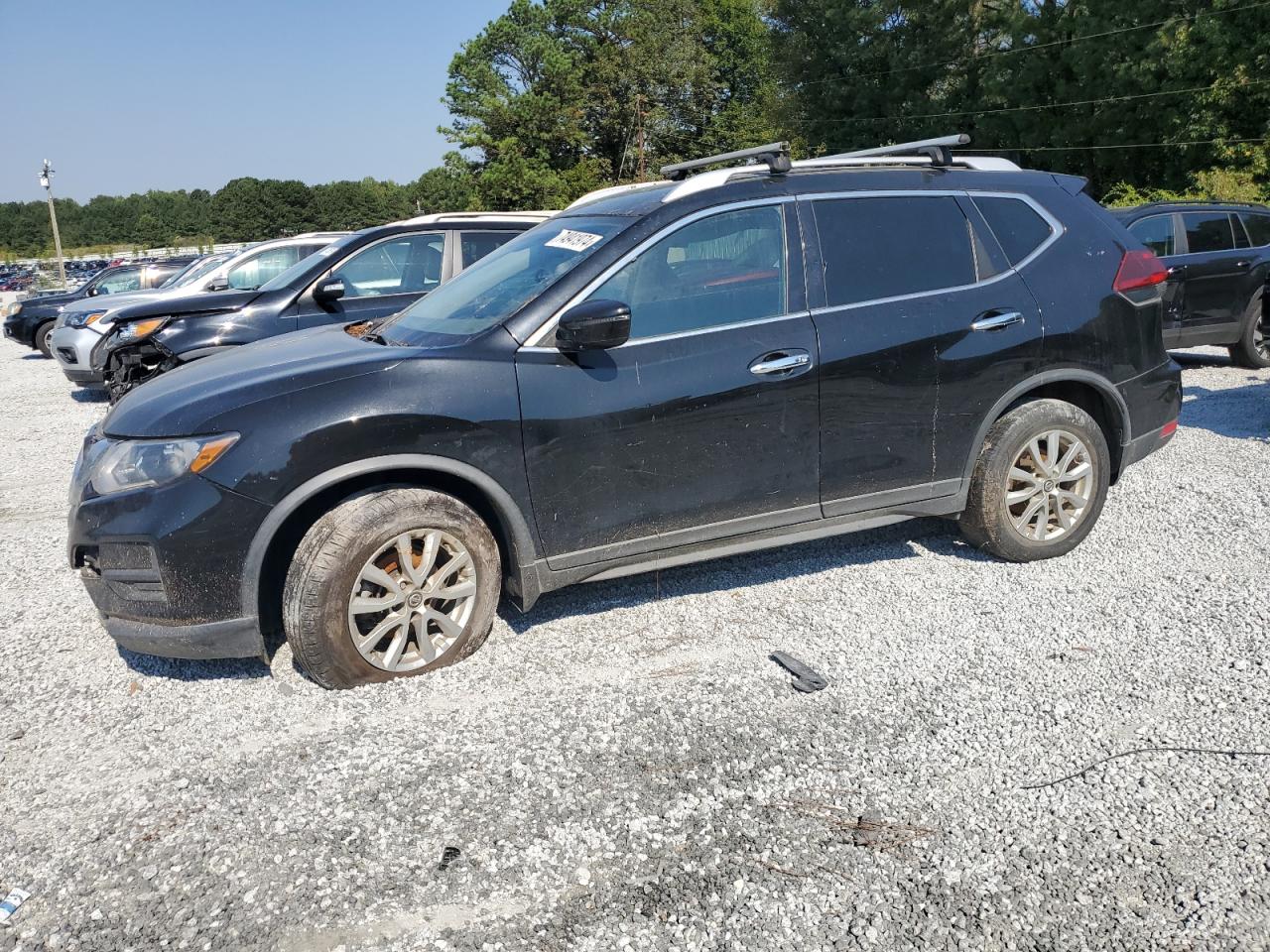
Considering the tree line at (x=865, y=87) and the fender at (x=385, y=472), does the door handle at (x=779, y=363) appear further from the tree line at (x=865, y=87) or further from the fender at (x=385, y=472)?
the tree line at (x=865, y=87)

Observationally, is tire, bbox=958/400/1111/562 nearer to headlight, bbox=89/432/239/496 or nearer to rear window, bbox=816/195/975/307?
rear window, bbox=816/195/975/307

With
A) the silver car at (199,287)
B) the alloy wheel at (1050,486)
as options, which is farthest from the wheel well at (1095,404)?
the silver car at (199,287)

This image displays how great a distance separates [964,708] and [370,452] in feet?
7.77

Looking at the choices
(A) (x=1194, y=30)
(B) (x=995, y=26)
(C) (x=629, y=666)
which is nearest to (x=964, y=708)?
(C) (x=629, y=666)

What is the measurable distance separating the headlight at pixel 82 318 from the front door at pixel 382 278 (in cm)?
567

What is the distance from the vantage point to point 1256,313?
1032cm

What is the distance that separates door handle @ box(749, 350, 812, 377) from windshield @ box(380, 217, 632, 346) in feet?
2.69

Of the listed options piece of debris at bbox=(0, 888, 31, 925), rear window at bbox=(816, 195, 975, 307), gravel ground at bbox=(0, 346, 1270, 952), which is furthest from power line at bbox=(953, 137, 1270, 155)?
piece of debris at bbox=(0, 888, 31, 925)

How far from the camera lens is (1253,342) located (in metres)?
10.4

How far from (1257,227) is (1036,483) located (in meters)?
7.71

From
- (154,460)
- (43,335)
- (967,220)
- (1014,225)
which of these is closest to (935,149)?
(967,220)

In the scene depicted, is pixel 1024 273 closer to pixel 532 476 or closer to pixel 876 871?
pixel 532 476

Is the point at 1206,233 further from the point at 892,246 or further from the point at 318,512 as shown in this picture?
the point at 318,512

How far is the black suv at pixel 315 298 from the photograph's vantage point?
8.05 m
